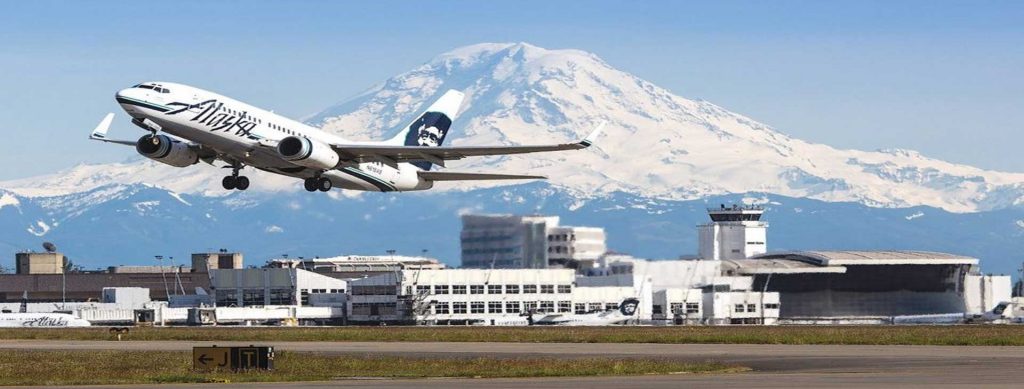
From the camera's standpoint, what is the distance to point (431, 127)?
110 m

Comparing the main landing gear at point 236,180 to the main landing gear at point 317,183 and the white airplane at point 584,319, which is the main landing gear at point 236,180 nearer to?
the main landing gear at point 317,183

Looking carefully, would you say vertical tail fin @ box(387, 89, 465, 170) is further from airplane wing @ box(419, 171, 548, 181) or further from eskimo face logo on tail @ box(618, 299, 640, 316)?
eskimo face logo on tail @ box(618, 299, 640, 316)

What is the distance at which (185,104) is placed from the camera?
83.7 m

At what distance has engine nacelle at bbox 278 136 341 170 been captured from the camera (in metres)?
88.6

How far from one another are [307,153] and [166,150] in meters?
7.06

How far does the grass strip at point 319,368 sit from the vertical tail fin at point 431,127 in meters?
28.2

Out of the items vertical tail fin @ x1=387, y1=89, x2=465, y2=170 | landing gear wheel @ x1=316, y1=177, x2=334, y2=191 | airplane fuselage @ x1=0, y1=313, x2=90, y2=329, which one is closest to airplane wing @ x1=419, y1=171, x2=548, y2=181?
vertical tail fin @ x1=387, y1=89, x2=465, y2=170

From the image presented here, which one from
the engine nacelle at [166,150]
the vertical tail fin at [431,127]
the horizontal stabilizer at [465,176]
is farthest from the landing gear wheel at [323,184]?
the vertical tail fin at [431,127]

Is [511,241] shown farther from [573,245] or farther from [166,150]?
[166,150]

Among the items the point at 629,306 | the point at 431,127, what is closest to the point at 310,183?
the point at 431,127

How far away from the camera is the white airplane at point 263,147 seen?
83.9m

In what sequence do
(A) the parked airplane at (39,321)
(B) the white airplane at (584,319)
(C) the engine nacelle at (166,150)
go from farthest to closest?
(B) the white airplane at (584,319), (A) the parked airplane at (39,321), (C) the engine nacelle at (166,150)

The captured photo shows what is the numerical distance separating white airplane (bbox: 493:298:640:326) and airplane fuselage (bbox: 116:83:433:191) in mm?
89094

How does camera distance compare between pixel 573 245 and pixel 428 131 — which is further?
pixel 573 245
